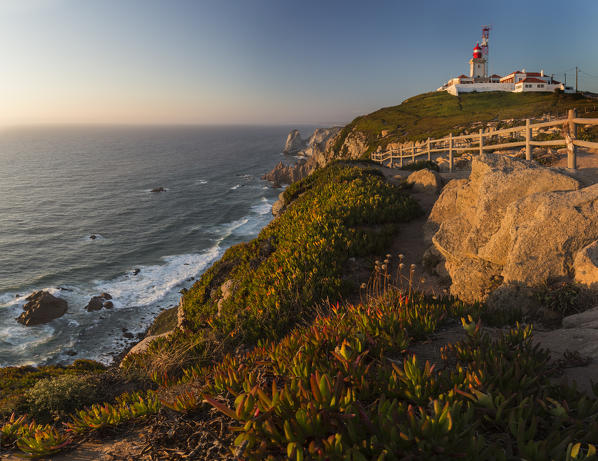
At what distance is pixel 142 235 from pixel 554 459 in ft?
147

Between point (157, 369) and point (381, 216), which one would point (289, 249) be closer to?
point (381, 216)

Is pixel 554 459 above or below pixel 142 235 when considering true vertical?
above

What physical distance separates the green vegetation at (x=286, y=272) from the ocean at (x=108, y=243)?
15982 mm

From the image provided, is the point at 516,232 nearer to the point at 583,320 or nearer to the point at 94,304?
the point at 583,320

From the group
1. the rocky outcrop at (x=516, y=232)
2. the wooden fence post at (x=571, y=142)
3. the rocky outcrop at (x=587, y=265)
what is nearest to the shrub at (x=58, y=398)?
the rocky outcrop at (x=516, y=232)

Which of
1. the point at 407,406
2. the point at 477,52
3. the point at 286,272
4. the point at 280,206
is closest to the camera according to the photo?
the point at 407,406

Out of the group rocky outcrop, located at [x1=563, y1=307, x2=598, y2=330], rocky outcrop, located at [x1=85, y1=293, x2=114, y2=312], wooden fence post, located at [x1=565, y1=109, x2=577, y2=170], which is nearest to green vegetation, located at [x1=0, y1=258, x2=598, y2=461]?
rocky outcrop, located at [x1=563, y1=307, x2=598, y2=330]

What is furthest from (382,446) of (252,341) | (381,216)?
(381,216)

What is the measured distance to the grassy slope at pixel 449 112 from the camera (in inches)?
2210

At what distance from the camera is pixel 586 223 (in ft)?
17.8

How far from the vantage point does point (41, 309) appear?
2558cm

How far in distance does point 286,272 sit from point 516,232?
4.83m

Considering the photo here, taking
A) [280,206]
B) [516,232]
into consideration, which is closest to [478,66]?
A: [280,206]

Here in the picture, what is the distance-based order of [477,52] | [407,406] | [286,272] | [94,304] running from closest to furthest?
[407,406], [286,272], [94,304], [477,52]
